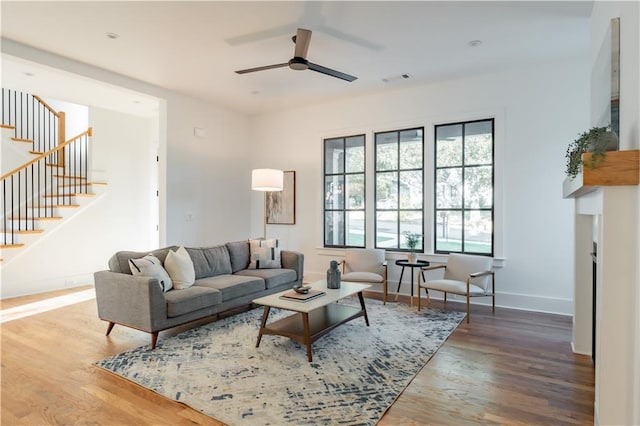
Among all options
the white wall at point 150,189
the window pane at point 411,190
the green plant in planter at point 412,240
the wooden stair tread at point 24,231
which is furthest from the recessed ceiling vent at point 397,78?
the wooden stair tread at point 24,231

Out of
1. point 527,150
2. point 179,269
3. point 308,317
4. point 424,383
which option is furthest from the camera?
point 527,150

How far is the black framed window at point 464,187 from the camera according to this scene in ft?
16.5

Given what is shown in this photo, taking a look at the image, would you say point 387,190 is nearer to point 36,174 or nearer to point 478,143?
point 478,143

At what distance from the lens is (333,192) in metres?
6.38

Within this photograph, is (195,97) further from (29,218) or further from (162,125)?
(29,218)

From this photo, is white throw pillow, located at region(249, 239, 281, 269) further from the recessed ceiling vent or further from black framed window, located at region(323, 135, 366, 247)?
the recessed ceiling vent

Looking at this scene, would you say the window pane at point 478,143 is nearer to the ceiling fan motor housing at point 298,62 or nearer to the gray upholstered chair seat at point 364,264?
the gray upholstered chair seat at point 364,264

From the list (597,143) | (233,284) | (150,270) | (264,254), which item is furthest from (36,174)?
(597,143)

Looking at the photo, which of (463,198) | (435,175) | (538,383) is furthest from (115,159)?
(538,383)

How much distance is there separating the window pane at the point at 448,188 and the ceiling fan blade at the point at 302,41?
2773 millimetres

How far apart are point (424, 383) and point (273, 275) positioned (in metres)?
2.51

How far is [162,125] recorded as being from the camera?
5.64 m

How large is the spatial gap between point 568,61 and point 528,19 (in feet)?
4.74

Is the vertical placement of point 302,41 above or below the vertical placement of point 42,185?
above
